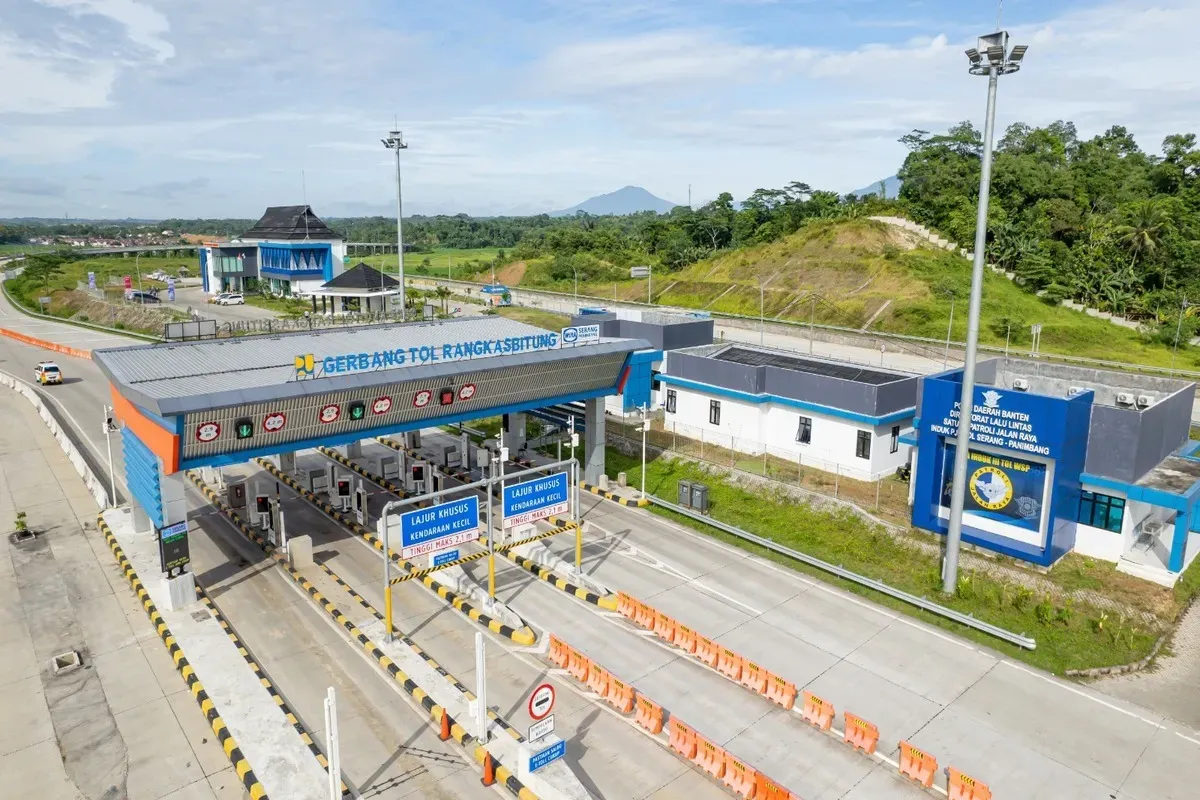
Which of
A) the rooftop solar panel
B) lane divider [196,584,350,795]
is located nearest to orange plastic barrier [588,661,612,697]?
lane divider [196,584,350,795]

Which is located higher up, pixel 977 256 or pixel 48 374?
pixel 977 256

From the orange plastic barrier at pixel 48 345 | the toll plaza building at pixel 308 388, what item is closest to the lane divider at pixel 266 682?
the toll plaza building at pixel 308 388

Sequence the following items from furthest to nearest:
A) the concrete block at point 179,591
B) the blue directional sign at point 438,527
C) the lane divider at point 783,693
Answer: the concrete block at point 179,591
the blue directional sign at point 438,527
the lane divider at point 783,693

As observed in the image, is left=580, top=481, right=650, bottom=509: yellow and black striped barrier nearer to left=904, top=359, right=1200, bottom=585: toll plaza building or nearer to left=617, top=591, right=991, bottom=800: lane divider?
left=617, top=591, right=991, bottom=800: lane divider

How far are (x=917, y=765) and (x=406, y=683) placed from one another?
39.4ft

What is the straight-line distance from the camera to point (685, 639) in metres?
21.7

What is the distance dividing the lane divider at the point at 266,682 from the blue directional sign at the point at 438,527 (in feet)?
14.8

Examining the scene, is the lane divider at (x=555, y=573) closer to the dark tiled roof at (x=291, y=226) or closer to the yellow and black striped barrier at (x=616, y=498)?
the yellow and black striped barrier at (x=616, y=498)

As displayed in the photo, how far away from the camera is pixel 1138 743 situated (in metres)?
A: 18.0

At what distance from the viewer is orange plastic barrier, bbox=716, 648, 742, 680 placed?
794 inches

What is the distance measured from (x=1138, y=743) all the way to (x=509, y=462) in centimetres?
2710

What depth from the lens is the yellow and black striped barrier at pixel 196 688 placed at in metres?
15.9

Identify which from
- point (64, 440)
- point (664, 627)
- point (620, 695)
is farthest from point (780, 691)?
point (64, 440)

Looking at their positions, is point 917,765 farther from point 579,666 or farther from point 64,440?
point 64,440
